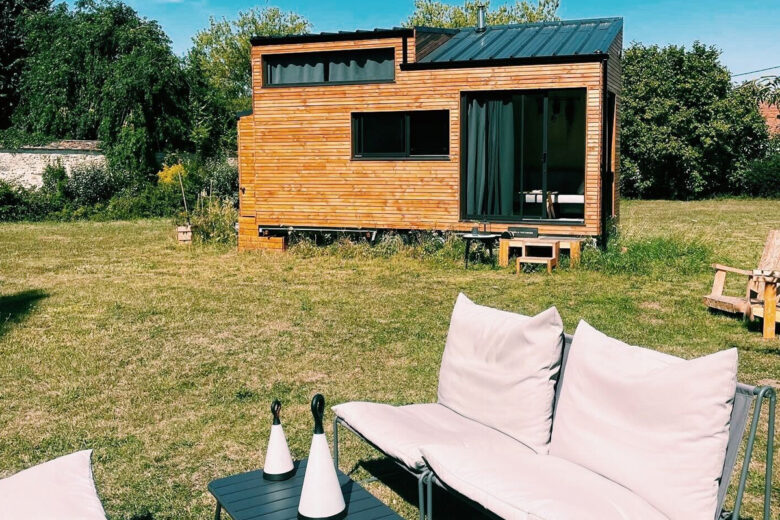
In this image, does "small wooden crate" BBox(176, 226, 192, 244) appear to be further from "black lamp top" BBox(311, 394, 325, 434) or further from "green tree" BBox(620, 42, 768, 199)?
"green tree" BBox(620, 42, 768, 199)

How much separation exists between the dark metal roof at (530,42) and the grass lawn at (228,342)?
142 inches

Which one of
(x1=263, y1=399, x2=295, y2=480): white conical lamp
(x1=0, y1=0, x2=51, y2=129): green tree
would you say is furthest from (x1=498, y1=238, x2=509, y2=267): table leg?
(x1=0, y1=0, x2=51, y2=129): green tree

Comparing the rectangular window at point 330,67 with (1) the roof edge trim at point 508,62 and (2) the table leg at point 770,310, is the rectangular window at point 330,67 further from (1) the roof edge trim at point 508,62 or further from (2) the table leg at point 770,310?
(2) the table leg at point 770,310

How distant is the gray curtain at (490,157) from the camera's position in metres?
13.7

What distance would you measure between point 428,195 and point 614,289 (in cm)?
463

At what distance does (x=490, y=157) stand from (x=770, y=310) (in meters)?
6.99

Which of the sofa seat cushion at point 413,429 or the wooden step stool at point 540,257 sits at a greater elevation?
the wooden step stool at point 540,257

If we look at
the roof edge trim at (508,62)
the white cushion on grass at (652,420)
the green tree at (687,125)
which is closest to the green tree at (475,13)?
the green tree at (687,125)

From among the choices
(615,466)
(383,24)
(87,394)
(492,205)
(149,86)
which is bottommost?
(87,394)

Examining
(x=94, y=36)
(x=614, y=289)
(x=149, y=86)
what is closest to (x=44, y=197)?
(x=149, y=86)

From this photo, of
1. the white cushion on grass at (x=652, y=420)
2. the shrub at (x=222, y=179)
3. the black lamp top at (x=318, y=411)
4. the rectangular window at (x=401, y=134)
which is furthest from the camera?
the shrub at (x=222, y=179)

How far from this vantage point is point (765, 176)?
98.9ft

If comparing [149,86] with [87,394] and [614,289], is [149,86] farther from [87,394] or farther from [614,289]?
[87,394]

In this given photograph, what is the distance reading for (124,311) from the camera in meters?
9.26
